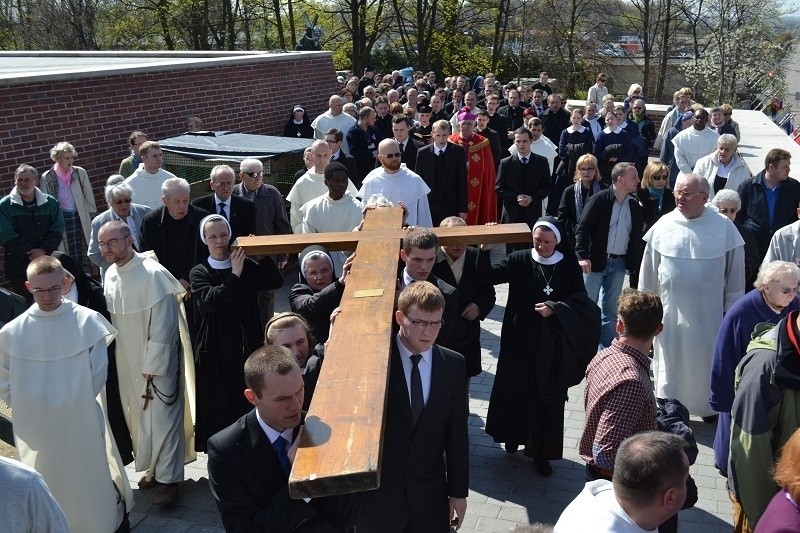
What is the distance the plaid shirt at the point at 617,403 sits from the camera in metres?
3.65

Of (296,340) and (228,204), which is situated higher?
(228,204)

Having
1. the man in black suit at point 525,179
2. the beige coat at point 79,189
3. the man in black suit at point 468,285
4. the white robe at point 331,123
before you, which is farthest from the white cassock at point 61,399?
the white robe at point 331,123

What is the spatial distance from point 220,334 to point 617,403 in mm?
2899

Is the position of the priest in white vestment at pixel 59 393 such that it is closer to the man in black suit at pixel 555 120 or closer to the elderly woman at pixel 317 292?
the elderly woman at pixel 317 292

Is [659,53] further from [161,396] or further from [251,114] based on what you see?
[161,396]

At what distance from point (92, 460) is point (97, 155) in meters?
7.37

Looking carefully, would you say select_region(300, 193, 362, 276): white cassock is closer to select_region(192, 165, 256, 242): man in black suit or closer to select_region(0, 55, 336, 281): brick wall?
select_region(192, 165, 256, 242): man in black suit

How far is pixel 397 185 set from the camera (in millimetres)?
8062

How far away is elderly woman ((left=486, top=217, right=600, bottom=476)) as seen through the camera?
5484 millimetres

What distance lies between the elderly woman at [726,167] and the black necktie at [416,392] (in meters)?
5.81

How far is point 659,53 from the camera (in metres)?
32.8

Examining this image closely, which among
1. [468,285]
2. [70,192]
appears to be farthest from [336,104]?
[468,285]

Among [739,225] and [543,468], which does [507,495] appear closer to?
[543,468]

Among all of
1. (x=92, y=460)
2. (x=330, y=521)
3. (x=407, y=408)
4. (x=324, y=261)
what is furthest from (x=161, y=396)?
(x=330, y=521)
